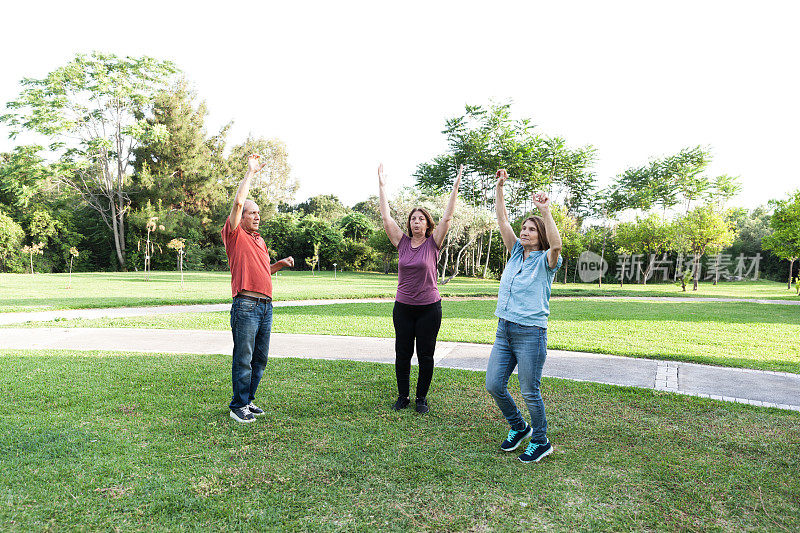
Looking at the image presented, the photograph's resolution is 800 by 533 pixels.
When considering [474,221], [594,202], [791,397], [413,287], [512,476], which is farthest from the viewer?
[594,202]

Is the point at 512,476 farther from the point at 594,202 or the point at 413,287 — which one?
the point at 594,202

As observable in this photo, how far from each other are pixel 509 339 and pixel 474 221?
81.9 feet

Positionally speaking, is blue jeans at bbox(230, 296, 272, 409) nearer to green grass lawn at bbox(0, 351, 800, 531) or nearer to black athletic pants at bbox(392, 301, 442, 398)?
green grass lawn at bbox(0, 351, 800, 531)

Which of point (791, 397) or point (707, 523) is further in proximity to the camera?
point (791, 397)

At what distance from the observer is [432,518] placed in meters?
2.45

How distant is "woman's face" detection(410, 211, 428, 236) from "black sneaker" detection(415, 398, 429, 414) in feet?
4.84

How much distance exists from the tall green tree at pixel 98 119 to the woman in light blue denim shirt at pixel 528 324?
112 ft

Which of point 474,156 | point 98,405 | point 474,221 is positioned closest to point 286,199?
point 474,156

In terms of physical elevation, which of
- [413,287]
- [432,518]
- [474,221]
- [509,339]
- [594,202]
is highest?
[594,202]

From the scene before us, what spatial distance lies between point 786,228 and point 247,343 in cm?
2082

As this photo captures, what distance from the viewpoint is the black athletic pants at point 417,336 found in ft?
13.0

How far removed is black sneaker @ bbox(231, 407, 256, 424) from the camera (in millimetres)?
3721

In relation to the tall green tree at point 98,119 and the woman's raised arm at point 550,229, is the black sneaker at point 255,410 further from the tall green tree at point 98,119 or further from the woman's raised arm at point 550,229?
the tall green tree at point 98,119

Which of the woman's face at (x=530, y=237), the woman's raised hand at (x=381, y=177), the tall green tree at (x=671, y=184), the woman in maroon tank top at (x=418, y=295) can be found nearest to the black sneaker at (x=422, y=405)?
the woman in maroon tank top at (x=418, y=295)
